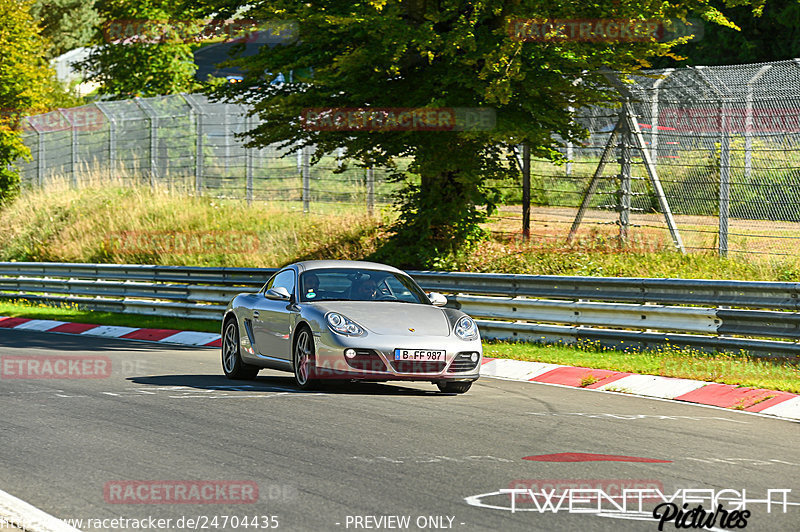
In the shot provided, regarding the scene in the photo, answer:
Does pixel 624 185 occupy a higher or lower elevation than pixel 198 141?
lower

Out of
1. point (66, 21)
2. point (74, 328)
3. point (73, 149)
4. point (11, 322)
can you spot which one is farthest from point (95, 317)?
point (66, 21)

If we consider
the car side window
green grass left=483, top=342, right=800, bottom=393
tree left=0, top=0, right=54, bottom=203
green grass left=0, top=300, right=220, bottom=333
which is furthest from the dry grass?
the car side window

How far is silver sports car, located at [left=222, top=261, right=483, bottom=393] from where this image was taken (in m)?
10.5

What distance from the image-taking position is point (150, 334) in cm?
1923

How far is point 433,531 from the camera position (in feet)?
A: 18.0

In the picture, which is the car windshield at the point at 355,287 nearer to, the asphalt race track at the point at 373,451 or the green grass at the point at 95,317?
the asphalt race track at the point at 373,451

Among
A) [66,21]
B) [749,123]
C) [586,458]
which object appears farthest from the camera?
[66,21]

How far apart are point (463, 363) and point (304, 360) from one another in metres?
1.62

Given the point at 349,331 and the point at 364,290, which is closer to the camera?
the point at 349,331

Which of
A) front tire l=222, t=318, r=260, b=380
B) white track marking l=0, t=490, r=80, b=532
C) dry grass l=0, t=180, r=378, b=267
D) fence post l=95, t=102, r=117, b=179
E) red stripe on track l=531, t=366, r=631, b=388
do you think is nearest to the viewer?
white track marking l=0, t=490, r=80, b=532

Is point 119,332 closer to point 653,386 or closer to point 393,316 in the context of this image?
point 393,316

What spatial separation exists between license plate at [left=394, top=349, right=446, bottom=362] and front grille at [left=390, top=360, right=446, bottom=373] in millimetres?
32

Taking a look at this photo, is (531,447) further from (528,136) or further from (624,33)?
(624,33)

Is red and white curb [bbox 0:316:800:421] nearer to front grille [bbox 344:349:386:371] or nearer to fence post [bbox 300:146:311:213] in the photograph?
front grille [bbox 344:349:386:371]
